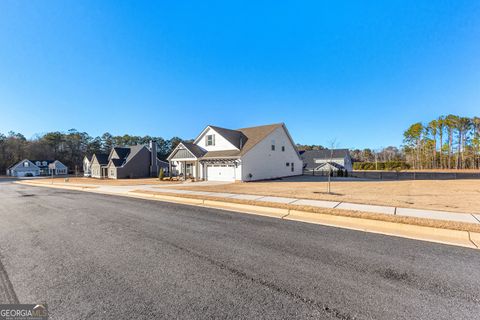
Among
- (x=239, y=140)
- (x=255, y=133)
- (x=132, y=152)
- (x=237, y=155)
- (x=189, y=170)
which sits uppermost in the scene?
(x=255, y=133)

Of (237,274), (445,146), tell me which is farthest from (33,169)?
(445,146)

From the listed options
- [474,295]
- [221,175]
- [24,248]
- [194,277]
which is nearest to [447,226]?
[474,295]

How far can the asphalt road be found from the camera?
2.63 meters

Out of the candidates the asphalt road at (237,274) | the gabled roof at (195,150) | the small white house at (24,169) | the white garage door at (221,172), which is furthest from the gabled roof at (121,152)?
the small white house at (24,169)

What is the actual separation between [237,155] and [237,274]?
64.7ft

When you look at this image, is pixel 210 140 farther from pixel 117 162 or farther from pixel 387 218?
pixel 387 218

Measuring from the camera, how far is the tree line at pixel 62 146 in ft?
208

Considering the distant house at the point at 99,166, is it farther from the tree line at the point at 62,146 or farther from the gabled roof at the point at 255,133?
the gabled roof at the point at 255,133

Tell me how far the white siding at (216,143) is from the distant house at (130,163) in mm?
14109

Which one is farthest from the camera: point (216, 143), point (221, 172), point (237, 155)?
point (216, 143)

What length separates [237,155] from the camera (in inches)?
909

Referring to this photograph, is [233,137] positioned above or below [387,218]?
above

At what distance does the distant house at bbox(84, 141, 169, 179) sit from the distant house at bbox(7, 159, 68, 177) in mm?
26227

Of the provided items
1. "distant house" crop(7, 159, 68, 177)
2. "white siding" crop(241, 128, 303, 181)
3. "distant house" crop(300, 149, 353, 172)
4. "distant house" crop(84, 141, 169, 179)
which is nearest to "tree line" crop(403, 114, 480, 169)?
"distant house" crop(300, 149, 353, 172)
